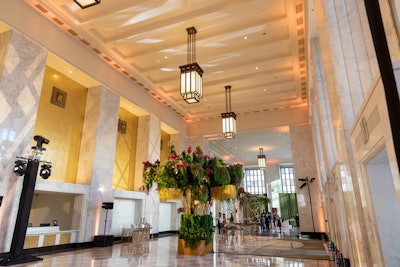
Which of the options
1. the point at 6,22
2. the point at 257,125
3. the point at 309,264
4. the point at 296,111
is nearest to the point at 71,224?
the point at 6,22

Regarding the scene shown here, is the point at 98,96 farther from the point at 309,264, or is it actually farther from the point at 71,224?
the point at 309,264

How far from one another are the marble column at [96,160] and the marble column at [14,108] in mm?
2243

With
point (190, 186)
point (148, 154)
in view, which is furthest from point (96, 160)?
point (190, 186)

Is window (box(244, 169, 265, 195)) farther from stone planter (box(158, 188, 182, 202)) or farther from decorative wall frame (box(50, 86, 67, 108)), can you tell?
stone planter (box(158, 188, 182, 202))

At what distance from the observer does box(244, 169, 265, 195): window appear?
25328 millimetres

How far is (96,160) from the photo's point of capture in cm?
861

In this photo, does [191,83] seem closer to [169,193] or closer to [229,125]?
[169,193]

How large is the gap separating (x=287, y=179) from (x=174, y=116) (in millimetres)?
14955

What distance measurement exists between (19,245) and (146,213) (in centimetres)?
583

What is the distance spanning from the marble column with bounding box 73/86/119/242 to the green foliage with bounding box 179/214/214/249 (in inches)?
140

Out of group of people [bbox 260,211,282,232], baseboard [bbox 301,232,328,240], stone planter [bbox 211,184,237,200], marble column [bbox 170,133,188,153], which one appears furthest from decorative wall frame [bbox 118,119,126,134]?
group of people [bbox 260,211,282,232]

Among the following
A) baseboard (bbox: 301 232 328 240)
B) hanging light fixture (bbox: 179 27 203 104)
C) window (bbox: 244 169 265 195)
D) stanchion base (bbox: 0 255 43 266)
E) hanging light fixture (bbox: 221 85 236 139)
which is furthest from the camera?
window (bbox: 244 169 265 195)

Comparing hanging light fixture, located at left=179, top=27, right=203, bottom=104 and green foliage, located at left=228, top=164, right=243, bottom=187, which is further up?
hanging light fixture, located at left=179, top=27, right=203, bottom=104

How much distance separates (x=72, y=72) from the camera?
8.42 meters
